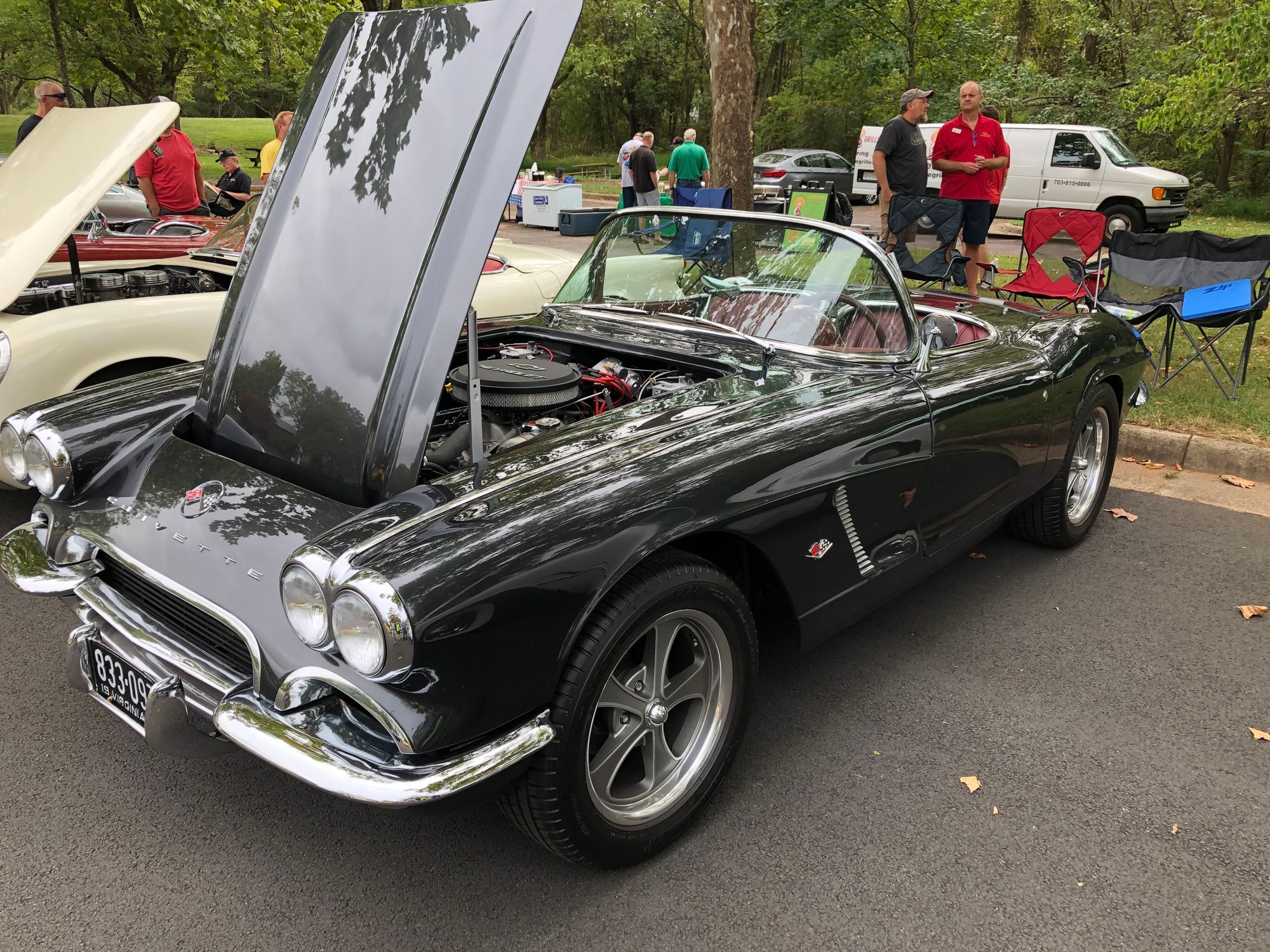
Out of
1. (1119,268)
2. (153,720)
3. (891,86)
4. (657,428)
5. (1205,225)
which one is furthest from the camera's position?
(891,86)

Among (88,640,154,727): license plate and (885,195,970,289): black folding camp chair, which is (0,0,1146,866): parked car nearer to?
(88,640,154,727): license plate

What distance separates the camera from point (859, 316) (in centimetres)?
311

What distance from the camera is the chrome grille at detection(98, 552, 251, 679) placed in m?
2.11

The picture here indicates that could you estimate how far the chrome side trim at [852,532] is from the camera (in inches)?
100

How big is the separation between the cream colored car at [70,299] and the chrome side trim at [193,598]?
70.2 inches

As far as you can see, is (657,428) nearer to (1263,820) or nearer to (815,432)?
(815,432)

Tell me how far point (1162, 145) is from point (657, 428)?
2709cm

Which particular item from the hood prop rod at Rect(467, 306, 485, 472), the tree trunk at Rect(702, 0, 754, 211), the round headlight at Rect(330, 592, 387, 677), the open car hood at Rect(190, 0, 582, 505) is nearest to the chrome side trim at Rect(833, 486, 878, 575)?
the hood prop rod at Rect(467, 306, 485, 472)

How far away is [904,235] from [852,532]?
558cm

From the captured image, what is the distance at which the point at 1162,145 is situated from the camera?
24234mm

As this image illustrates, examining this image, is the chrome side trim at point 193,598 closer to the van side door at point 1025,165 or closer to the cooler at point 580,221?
the cooler at point 580,221

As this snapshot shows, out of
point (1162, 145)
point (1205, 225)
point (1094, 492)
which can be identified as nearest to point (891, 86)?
point (1162, 145)

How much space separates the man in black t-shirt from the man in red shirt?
2186mm

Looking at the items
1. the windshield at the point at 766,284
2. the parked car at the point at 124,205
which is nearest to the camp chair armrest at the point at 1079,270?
the windshield at the point at 766,284
